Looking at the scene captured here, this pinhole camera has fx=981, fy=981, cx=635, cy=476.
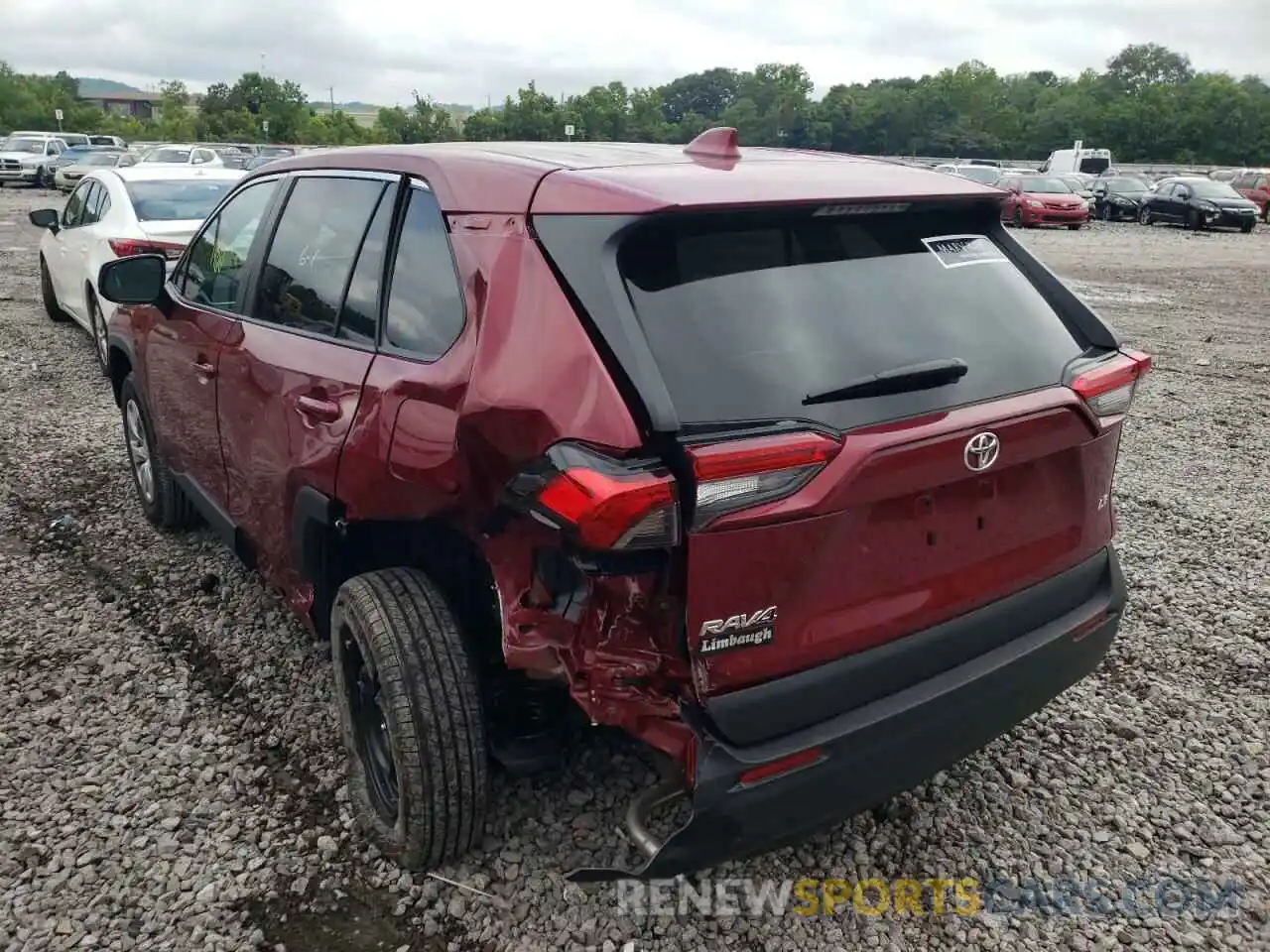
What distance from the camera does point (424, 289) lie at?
8.29 ft

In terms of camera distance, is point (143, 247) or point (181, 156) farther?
point (181, 156)

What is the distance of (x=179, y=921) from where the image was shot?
8.03ft

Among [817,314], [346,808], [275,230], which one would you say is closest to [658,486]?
[817,314]

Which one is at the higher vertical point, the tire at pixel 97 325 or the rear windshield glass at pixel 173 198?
the rear windshield glass at pixel 173 198

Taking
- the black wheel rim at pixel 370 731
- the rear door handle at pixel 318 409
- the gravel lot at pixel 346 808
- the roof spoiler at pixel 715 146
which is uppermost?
the roof spoiler at pixel 715 146

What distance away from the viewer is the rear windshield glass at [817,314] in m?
2.02

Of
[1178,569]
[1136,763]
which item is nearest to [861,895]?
[1136,763]

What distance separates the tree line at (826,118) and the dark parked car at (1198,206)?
1318 inches

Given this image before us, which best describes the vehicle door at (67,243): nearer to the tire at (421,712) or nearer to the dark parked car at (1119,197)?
the tire at (421,712)

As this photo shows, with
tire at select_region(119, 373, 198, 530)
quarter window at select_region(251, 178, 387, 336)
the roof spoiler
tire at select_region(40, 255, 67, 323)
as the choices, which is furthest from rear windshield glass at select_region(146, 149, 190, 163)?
the roof spoiler

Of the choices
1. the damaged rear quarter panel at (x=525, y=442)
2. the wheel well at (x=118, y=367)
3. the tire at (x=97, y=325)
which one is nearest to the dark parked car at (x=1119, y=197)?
the tire at (x=97, y=325)

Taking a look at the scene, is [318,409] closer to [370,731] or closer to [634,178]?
A: [370,731]

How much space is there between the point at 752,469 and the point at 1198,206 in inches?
1205

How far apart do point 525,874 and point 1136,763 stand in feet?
6.45
